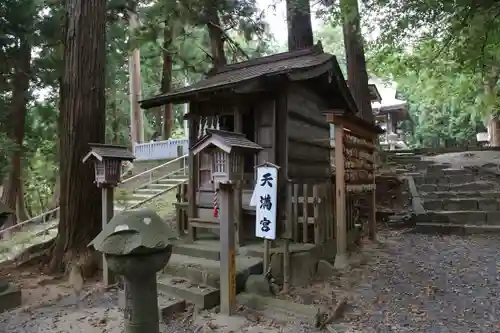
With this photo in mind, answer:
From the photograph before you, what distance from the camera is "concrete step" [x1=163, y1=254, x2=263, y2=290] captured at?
551 cm

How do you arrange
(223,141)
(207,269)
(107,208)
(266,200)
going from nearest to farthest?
(223,141) < (266,200) < (207,269) < (107,208)

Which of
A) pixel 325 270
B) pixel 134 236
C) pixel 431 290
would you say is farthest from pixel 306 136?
pixel 134 236

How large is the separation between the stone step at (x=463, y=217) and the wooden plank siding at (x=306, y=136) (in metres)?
2.87

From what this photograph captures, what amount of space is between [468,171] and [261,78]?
9514 millimetres

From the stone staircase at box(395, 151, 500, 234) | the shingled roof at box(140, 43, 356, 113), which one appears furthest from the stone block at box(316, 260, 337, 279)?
the stone staircase at box(395, 151, 500, 234)

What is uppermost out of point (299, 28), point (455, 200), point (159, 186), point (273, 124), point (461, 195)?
point (299, 28)

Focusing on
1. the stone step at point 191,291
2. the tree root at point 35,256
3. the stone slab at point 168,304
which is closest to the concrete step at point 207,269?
the stone step at point 191,291

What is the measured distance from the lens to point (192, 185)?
771 cm

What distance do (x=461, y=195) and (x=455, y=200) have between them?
0.59m

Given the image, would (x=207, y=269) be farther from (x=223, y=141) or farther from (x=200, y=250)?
(x=223, y=141)

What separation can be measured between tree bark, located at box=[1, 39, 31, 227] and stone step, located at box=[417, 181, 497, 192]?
11.1m

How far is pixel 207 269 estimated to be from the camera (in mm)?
5719

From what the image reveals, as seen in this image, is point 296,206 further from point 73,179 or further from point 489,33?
point 489,33

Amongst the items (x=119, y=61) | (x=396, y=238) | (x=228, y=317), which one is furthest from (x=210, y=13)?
(x=228, y=317)
